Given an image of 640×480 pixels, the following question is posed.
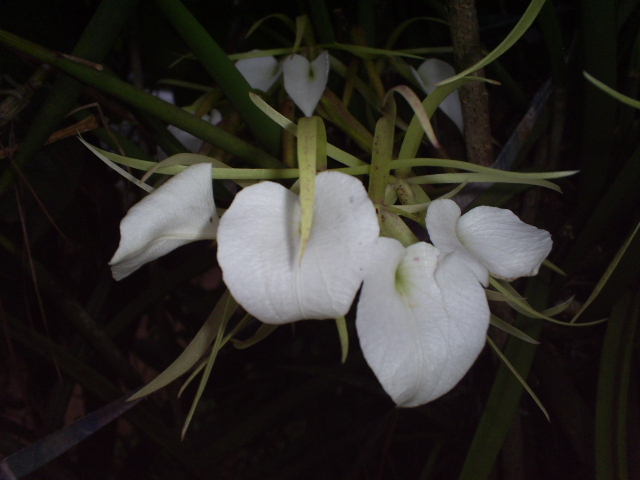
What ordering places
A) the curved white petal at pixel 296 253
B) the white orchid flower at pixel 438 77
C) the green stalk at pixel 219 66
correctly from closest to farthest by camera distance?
the curved white petal at pixel 296 253 < the green stalk at pixel 219 66 < the white orchid flower at pixel 438 77

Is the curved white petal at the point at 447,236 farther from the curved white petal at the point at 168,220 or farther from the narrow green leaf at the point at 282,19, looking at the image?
the narrow green leaf at the point at 282,19

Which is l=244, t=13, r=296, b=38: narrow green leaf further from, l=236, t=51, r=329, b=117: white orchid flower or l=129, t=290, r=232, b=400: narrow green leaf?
l=129, t=290, r=232, b=400: narrow green leaf

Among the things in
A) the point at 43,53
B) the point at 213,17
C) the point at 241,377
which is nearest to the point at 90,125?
the point at 43,53

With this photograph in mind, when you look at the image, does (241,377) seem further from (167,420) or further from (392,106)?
(392,106)

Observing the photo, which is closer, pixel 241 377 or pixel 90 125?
pixel 90 125

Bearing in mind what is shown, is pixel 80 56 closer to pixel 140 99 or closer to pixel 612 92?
pixel 140 99

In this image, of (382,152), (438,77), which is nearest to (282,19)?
(438,77)

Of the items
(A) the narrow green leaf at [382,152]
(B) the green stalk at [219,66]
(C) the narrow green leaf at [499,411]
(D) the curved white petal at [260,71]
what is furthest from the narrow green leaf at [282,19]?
(C) the narrow green leaf at [499,411]

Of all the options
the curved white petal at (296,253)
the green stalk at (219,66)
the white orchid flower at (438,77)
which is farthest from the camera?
the white orchid flower at (438,77)
